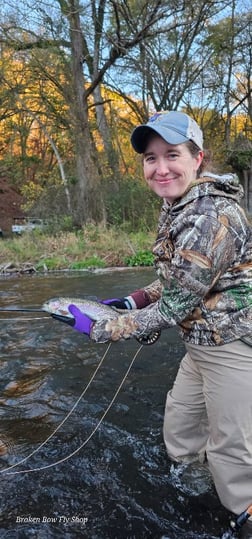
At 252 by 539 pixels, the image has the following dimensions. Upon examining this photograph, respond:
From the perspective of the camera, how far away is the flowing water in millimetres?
2680

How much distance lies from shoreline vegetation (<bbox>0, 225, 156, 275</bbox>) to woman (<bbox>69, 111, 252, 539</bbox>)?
11.1 metres

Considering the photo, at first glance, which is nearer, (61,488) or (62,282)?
(61,488)

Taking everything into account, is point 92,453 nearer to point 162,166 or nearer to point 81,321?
point 81,321

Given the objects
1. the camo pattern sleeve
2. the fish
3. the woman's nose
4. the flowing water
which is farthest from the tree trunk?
the woman's nose

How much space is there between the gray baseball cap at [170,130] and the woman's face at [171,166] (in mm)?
46

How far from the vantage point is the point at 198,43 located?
70.5 ft

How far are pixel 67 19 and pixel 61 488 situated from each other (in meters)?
17.2

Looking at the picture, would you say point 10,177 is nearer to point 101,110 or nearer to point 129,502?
point 101,110

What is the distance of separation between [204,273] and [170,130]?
76cm

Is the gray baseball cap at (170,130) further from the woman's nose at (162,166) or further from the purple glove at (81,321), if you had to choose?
the purple glove at (81,321)

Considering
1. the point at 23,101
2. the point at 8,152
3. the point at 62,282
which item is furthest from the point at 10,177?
the point at 62,282

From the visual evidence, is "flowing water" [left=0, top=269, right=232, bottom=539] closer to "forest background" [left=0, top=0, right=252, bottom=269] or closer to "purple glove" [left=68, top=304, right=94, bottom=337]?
"purple glove" [left=68, top=304, right=94, bottom=337]

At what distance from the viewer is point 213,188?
2260 mm

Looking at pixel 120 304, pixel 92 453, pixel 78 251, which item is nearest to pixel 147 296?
pixel 120 304
